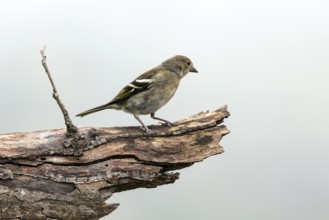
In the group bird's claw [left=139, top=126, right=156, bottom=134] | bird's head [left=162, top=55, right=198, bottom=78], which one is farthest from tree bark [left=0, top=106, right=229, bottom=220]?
bird's head [left=162, top=55, right=198, bottom=78]

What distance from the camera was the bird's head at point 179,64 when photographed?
38.2 ft

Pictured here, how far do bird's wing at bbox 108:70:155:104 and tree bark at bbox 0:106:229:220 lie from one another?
1.15 metres

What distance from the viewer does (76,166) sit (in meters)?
8.69

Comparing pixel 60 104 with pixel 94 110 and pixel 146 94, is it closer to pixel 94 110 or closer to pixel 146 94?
pixel 94 110

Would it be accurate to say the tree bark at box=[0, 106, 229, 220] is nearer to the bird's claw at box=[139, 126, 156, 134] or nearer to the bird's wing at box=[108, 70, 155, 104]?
the bird's claw at box=[139, 126, 156, 134]

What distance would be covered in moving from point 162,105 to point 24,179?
360 centimetres

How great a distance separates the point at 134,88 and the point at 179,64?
4.82ft

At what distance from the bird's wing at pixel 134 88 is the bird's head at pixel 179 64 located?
2.50ft

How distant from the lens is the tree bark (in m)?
8.32

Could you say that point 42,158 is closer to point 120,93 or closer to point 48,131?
point 48,131

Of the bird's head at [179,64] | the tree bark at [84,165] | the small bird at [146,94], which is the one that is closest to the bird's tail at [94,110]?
the small bird at [146,94]

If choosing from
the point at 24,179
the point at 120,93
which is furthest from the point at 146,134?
the point at 24,179

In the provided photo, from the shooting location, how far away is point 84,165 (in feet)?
28.6

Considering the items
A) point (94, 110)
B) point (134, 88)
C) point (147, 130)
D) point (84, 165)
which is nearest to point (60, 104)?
point (84, 165)
